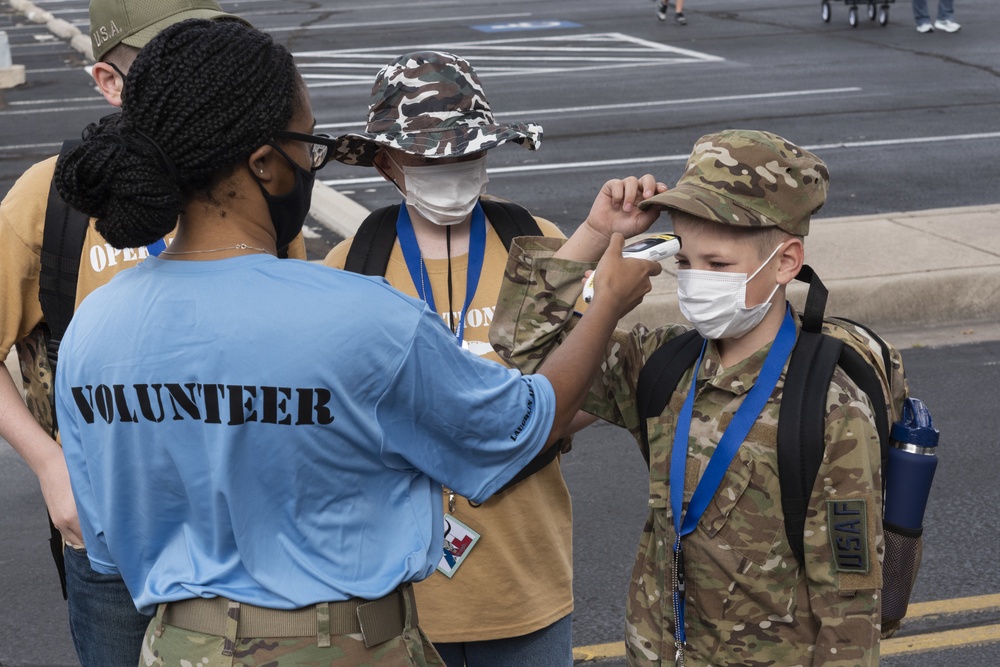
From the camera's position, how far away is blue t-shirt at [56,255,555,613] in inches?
83.0

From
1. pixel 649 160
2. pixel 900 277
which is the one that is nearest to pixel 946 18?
pixel 649 160

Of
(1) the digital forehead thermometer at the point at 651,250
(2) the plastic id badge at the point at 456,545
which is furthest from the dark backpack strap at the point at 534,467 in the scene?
(1) the digital forehead thermometer at the point at 651,250

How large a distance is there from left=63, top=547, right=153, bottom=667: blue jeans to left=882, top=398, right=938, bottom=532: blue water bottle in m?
1.73

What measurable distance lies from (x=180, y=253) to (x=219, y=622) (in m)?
0.68

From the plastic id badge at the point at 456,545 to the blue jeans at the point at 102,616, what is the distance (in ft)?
2.45

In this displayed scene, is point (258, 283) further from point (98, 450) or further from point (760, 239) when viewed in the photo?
point (760, 239)

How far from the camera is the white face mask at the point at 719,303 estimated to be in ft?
9.16

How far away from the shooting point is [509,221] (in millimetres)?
3393

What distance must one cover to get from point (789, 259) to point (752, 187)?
236 mm

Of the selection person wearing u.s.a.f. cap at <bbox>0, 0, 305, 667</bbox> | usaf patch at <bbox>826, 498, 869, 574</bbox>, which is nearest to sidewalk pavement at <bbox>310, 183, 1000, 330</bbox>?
person wearing u.s.a.f. cap at <bbox>0, 0, 305, 667</bbox>

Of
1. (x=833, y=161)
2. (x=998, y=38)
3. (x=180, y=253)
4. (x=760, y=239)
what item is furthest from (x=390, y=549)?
(x=998, y=38)

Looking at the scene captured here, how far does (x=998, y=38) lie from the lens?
66.2ft

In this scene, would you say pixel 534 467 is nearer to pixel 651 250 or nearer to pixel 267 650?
pixel 651 250

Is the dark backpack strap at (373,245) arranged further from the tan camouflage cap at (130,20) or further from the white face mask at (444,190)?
the tan camouflage cap at (130,20)
